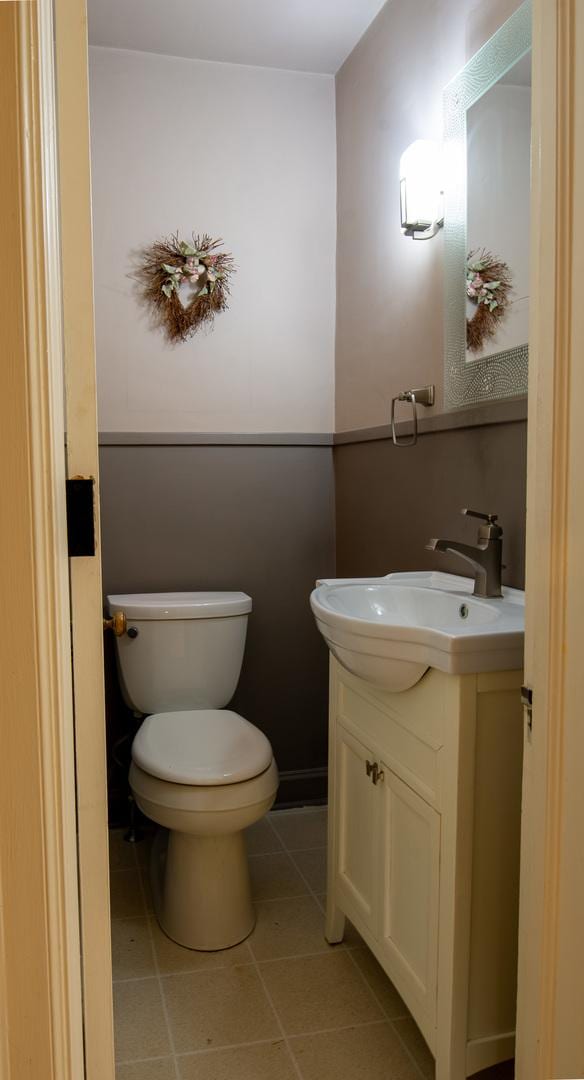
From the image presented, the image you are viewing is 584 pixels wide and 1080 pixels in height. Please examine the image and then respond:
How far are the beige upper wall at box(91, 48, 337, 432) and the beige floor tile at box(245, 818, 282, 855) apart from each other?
1.27m

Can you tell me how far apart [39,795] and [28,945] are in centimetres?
14

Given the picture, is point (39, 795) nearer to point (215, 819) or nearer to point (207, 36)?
point (215, 819)

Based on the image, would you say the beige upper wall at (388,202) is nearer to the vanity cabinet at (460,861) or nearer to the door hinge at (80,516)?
the vanity cabinet at (460,861)

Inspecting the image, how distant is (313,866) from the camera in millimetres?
2377

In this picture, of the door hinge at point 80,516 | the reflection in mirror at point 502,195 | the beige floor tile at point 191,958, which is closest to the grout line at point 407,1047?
the beige floor tile at point 191,958

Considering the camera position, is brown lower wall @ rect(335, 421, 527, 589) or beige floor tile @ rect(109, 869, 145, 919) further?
beige floor tile @ rect(109, 869, 145, 919)

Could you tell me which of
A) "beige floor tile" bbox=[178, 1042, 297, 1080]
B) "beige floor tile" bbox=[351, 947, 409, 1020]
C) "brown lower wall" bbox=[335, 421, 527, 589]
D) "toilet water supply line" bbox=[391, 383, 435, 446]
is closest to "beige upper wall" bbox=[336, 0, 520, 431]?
"toilet water supply line" bbox=[391, 383, 435, 446]

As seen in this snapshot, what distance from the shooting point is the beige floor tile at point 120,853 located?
2.38 meters

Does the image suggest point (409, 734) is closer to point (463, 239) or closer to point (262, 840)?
point (463, 239)

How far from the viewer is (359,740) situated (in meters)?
1.77

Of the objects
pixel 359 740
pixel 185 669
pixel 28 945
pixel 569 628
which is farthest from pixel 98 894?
pixel 185 669

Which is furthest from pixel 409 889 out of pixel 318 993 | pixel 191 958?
pixel 191 958

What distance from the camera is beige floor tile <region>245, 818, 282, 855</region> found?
97.7 inches

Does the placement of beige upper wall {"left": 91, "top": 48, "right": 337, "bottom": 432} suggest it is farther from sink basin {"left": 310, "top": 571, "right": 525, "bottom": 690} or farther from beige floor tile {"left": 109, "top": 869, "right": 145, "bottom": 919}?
beige floor tile {"left": 109, "top": 869, "right": 145, "bottom": 919}
